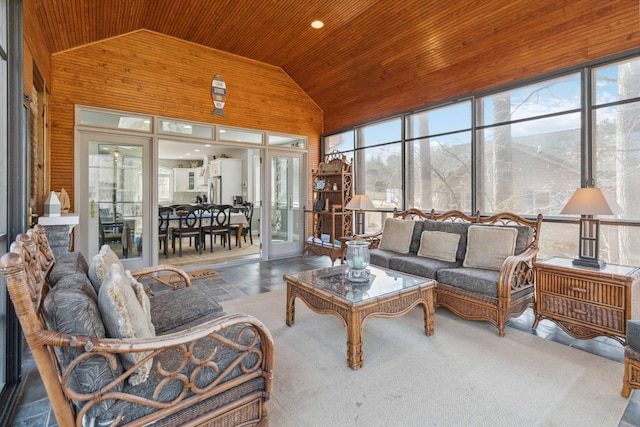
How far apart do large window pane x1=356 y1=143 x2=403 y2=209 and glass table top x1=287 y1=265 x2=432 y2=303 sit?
253 cm

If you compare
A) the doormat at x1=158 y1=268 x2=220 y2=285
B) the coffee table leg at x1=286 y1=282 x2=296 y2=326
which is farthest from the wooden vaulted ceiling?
the coffee table leg at x1=286 y1=282 x2=296 y2=326

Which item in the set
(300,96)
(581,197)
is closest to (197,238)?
(300,96)

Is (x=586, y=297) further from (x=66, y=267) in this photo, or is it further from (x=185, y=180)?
(x=185, y=180)

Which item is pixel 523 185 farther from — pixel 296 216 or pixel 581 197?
pixel 296 216

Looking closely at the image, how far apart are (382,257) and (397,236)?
1.46 feet

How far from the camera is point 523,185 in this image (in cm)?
401

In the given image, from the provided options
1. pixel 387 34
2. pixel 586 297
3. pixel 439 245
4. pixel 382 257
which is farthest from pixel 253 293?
pixel 387 34

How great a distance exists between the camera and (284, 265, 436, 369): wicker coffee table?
2348 millimetres

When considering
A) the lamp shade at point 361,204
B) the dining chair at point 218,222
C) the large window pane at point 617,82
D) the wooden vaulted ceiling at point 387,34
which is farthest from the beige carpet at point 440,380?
the dining chair at point 218,222

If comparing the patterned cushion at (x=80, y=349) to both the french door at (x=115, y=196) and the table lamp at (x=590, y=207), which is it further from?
the french door at (x=115, y=196)

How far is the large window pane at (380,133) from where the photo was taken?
219 inches

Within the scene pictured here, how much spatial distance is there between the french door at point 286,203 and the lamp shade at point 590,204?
15.7 feet

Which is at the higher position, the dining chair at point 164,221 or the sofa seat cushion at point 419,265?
the dining chair at point 164,221

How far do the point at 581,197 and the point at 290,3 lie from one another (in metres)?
3.98
